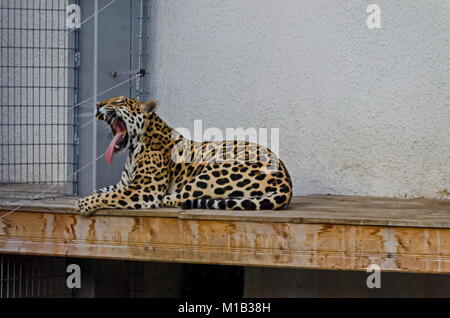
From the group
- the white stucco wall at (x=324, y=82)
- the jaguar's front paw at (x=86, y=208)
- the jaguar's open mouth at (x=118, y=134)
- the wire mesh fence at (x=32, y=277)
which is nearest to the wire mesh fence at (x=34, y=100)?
the wire mesh fence at (x=32, y=277)

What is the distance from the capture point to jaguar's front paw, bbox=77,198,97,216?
511 cm

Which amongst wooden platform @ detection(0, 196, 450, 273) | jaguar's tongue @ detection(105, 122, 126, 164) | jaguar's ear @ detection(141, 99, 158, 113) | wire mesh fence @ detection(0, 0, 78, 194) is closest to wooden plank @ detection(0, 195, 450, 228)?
wooden platform @ detection(0, 196, 450, 273)

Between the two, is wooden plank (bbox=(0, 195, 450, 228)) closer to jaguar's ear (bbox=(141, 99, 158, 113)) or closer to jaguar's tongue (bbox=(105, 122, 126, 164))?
jaguar's tongue (bbox=(105, 122, 126, 164))

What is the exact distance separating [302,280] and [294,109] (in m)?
1.47

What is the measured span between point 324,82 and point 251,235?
232 centimetres

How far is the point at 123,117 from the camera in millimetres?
5391

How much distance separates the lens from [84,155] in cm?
620

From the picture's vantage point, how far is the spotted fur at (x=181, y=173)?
512 cm

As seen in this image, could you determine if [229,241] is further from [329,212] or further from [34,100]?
[34,100]

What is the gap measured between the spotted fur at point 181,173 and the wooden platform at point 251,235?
14cm

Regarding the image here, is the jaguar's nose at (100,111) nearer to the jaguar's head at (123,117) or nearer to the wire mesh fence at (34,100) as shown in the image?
the jaguar's head at (123,117)
